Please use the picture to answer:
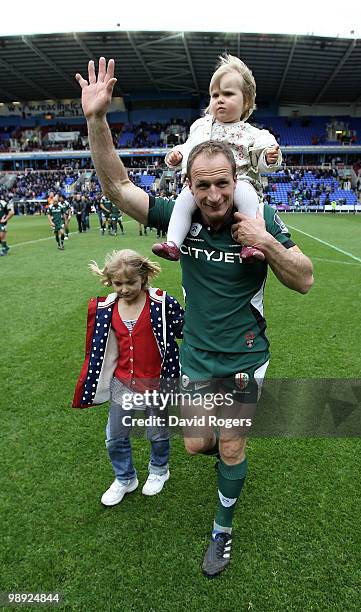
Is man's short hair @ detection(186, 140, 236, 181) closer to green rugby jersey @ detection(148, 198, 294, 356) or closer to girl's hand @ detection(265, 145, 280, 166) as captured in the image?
green rugby jersey @ detection(148, 198, 294, 356)

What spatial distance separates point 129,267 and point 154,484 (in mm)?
1610

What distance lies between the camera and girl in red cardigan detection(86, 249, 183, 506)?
2857 millimetres

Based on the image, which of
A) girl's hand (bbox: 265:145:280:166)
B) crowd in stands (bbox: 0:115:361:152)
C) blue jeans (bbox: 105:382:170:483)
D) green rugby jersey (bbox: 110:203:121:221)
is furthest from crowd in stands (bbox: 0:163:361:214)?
girl's hand (bbox: 265:145:280:166)

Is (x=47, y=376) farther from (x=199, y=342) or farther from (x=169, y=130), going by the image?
(x=169, y=130)

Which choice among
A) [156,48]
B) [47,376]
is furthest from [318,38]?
[47,376]

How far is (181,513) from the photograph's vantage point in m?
3.02

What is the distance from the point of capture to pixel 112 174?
229cm

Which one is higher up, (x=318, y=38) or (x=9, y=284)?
(x=318, y=38)

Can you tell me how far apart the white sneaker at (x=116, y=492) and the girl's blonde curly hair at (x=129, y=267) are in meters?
1.44

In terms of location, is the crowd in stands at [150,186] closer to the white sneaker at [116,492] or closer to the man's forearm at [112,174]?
the white sneaker at [116,492]

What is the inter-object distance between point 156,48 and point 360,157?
24631 millimetres

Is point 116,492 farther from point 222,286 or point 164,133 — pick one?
point 164,133

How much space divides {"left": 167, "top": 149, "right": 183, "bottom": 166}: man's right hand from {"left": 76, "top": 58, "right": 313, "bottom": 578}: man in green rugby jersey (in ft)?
1.61

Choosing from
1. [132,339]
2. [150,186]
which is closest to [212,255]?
[132,339]
